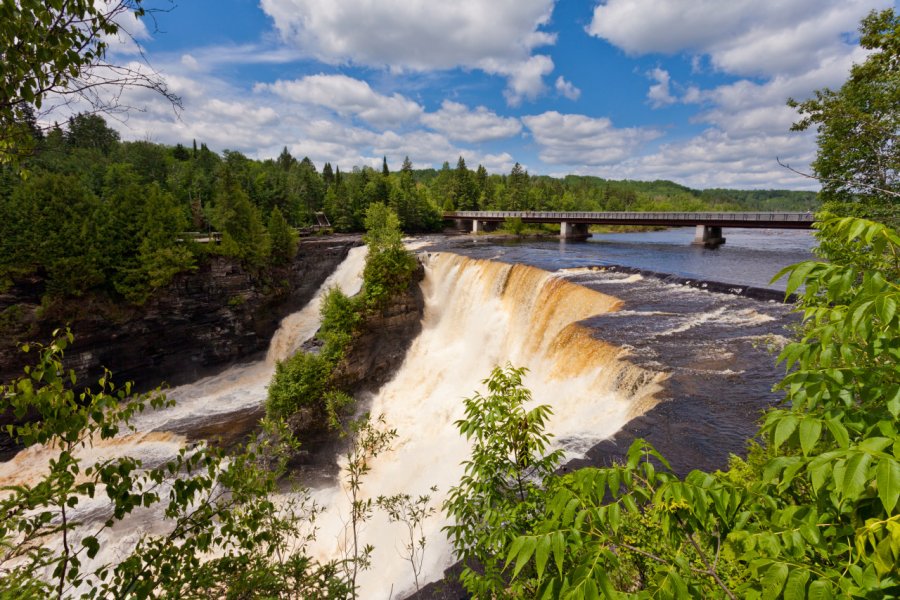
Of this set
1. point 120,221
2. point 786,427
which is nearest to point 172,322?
point 120,221

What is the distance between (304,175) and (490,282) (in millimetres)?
48829

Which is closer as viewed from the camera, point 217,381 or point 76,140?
point 76,140

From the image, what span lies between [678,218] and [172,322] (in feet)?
165

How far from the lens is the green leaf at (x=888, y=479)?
4.64 ft

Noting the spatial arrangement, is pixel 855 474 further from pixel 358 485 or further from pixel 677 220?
pixel 677 220

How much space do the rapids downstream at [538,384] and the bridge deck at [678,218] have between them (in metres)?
23.3

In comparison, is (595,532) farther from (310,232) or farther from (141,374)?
(310,232)

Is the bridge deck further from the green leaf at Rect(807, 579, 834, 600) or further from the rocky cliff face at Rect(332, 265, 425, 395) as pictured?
the green leaf at Rect(807, 579, 834, 600)

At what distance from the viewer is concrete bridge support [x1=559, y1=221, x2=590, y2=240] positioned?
173 ft

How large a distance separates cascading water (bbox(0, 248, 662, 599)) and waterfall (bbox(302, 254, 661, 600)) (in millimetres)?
53

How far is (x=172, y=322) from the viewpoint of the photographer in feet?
97.4

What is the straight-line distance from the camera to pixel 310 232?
5700cm

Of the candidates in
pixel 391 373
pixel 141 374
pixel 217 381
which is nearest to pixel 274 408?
pixel 391 373

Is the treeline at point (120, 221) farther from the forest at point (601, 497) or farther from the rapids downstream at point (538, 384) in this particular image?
the rapids downstream at point (538, 384)
